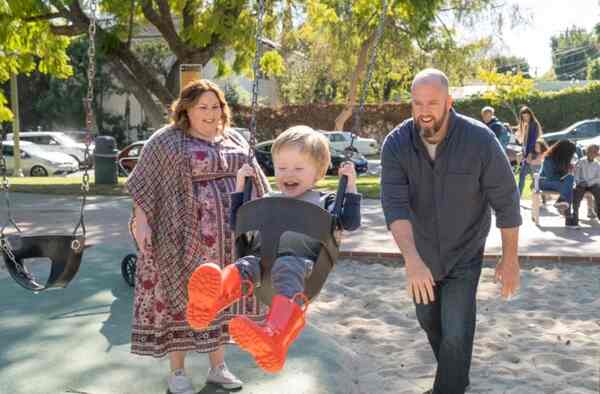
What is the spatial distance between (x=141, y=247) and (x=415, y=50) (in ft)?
76.3

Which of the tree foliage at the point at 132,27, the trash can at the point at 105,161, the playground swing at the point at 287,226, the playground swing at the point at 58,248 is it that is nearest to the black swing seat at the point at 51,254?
the playground swing at the point at 58,248

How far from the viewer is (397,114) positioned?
35.6 metres

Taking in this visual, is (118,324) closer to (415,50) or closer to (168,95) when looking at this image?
(168,95)

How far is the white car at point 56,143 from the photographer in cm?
2769

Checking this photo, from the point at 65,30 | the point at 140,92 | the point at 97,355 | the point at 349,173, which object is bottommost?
the point at 97,355

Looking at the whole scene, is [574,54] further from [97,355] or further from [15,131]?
[97,355]

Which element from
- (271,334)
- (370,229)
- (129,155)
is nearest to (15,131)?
(129,155)

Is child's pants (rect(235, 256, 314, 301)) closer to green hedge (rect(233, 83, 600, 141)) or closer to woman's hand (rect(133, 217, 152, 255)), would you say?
woman's hand (rect(133, 217, 152, 255))

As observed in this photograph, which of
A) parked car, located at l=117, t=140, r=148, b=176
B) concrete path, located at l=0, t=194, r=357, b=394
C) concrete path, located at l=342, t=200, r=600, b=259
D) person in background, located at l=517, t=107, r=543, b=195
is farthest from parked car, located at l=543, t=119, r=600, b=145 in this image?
concrete path, located at l=0, t=194, r=357, b=394

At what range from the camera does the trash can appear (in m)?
17.3

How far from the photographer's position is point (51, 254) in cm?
399

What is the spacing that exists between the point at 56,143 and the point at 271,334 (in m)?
27.1

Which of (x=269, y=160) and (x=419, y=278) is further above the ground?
(x=419, y=278)

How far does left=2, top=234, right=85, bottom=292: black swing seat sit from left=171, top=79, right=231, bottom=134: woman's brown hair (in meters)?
0.78
